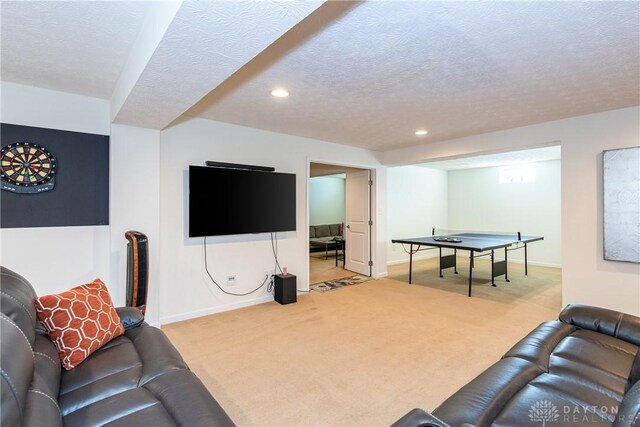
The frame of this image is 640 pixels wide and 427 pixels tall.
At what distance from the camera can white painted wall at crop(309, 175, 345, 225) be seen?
936 centimetres

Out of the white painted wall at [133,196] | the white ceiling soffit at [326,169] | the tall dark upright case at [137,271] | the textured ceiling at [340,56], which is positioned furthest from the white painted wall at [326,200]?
the tall dark upright case at [137,271]

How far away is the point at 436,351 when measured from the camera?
2791 mm

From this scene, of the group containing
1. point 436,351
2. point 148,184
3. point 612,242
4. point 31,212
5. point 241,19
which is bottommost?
point 436,351

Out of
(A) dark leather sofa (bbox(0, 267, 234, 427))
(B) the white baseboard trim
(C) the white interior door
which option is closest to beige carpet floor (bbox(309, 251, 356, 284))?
(C) the white interior door

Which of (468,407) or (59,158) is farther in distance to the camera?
(59,158)

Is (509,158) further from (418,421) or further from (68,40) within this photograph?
(68,40)

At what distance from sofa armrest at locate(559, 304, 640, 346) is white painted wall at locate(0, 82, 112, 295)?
3.95m

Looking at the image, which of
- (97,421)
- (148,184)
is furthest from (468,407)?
(148,184)

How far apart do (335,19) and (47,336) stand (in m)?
2.36

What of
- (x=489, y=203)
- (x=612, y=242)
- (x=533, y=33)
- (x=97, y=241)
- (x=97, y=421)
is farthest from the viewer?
(x=489, y=203)

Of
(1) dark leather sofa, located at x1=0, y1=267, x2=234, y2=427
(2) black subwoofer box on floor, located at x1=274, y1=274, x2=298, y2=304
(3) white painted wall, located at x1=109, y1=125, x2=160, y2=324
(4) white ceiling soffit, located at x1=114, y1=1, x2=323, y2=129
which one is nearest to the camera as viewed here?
(1) dark leather sofa, located at x1=0, y1=267, x2=234, y2=427

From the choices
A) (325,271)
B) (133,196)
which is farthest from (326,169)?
(133,196)

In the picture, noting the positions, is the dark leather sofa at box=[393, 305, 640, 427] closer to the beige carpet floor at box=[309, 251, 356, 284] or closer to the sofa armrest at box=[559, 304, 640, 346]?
the sofa armrest at box=[559, 304, 640, 346]

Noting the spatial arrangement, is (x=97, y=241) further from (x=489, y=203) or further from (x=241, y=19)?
(x=489, y=203)
